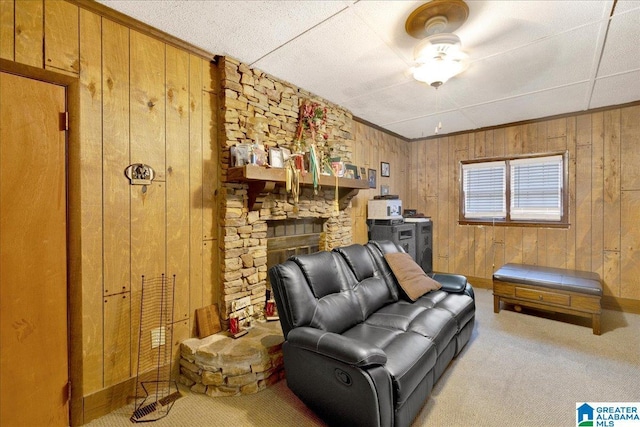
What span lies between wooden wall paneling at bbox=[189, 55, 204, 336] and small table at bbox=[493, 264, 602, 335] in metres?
3.51

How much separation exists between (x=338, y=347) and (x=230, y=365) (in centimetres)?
99

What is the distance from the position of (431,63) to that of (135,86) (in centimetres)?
226

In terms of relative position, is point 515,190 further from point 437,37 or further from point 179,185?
point 179,185

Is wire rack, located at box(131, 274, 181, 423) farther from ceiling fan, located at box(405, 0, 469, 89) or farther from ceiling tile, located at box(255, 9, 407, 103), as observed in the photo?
ceiling fan, located at box(405, 0, 469, 89)

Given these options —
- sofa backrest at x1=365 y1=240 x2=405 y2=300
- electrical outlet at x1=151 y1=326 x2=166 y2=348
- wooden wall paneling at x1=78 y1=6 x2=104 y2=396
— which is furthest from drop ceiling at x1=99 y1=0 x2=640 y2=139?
electrical outlet at x1=151 y1=326 x2=166 y2=348

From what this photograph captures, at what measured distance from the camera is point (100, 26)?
1930 mm

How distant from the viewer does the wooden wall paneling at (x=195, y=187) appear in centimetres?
241

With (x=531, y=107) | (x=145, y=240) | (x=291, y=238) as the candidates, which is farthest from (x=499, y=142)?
(x=145, y=240)

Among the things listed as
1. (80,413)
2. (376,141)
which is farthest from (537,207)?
(80,413)

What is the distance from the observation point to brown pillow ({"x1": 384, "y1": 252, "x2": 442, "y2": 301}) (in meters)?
2.79

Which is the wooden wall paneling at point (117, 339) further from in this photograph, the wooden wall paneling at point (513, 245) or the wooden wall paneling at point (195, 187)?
the wooden wall paneling at point (513, 245)

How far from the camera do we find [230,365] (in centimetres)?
212

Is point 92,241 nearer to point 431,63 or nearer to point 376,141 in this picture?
point 431,63

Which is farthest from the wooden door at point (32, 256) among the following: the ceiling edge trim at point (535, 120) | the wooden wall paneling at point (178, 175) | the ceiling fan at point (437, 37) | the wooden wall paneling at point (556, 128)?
the wooden wall paneling at point (556, 128)
